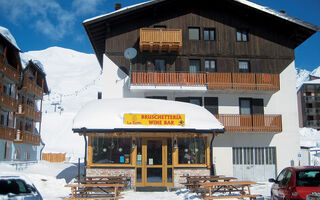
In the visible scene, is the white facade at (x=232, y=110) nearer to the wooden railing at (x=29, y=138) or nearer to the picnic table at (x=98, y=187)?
the picnic table at (x=98, y=187)

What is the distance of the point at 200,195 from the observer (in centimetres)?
1415

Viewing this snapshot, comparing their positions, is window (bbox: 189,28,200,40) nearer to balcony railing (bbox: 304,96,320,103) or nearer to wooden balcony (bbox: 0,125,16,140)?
wooden balcony (bbox: 0,125,16,140)

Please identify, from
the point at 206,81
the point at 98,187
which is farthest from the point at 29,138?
the point at 98,187

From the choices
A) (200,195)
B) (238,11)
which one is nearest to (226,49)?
(238,11)

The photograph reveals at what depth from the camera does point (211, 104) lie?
2305cm

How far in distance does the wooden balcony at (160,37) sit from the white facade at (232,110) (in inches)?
108

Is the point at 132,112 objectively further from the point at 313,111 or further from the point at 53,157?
the point at 313,111

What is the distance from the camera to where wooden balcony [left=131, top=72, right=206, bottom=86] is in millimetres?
21984

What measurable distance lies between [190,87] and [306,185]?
13.5m

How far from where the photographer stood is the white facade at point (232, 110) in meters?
22.5

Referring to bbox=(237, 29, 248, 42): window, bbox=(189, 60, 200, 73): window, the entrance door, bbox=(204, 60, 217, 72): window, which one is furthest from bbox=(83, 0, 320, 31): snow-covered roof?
the entrance door

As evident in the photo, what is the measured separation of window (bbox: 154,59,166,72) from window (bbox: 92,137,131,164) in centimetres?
792

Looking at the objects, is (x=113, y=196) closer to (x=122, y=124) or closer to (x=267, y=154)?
(x=122, y=124)

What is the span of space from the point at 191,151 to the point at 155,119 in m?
2.58
